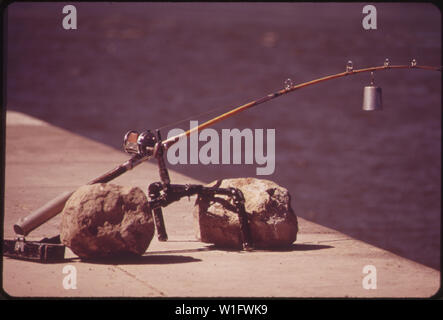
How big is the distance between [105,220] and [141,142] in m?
0.81

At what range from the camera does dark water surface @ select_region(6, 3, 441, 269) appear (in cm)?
2645

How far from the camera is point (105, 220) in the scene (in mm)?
8766

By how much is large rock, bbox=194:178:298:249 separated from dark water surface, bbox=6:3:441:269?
11.3 metres

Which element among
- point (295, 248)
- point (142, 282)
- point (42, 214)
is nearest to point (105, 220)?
point (142, 282)

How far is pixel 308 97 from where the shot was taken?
162 feet

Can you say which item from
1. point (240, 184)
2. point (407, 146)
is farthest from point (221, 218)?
point (407, 146)

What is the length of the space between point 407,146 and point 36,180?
2349 cm

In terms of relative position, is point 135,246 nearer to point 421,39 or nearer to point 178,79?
point 178,79

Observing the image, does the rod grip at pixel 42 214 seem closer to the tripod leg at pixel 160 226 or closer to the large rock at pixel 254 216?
the tripod leg at pixel 160 226

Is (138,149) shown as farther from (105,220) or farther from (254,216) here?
(254,216)

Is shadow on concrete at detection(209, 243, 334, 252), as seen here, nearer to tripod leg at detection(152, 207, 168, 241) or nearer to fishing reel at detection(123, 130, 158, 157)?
tripod leg at detection(152, 207, 168, 241)

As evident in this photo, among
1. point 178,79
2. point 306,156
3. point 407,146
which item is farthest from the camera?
point 178,79

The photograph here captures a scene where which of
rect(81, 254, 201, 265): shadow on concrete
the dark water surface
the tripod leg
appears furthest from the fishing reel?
the dark water surface

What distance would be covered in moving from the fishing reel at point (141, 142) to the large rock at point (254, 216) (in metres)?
0.54
